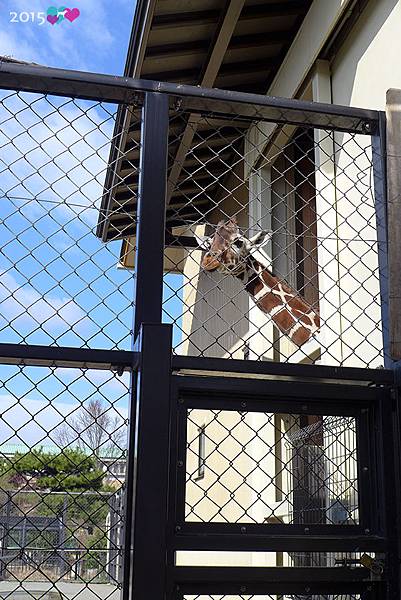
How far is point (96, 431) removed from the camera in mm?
1994

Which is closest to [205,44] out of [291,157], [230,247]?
[291,157]

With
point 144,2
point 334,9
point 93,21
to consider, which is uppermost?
point 93,21

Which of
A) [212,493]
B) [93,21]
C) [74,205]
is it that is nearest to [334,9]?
[74,205]

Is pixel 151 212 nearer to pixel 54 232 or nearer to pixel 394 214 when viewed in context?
pixel 54 232

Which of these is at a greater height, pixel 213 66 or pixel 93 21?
pixel 93 21

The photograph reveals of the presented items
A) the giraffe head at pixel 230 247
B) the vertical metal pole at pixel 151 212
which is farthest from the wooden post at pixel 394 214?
the giraffe head at pixel 230 247

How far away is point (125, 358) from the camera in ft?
5.03

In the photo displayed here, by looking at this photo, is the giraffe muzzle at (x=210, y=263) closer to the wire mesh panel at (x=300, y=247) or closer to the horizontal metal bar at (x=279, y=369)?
the wire mesh panel at (x=300, y=247)

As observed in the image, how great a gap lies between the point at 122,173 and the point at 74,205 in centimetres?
419

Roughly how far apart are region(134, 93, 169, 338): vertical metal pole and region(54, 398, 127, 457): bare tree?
0.83 feet

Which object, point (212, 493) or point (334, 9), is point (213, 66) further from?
point (212, 493)

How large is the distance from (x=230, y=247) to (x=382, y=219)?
203 cm

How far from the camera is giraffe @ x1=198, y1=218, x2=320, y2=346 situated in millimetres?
3686

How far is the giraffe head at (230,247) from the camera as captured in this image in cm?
378
